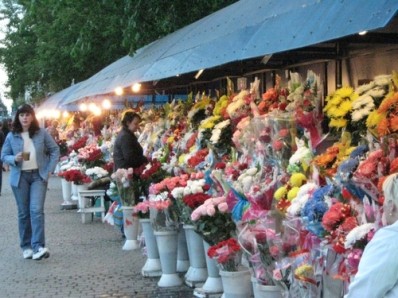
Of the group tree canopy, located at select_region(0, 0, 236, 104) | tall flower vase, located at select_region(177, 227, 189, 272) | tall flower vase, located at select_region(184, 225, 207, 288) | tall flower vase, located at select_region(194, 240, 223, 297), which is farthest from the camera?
tree canopy, located at select_region(0, 0, 236, 104)

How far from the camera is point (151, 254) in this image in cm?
784

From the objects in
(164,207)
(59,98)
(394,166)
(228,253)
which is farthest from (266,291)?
(59,98)

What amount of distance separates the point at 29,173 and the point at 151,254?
79.9 inches

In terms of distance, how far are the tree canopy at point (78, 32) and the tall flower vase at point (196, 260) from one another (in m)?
9.22

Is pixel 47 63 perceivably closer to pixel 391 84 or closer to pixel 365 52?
pixel 365 52

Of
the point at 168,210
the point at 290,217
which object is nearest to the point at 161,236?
the point at 168,210

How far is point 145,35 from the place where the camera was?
17.8 m

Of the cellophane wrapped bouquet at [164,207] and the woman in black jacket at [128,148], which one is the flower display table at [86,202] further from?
the cellophane wrapped bouquet at [164,207]

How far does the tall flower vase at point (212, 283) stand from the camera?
660 cm

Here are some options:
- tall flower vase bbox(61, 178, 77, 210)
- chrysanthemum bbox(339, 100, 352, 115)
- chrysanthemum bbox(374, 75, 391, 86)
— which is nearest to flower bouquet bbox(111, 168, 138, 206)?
chrysanthemum bbox(339, 100, 352, 115)

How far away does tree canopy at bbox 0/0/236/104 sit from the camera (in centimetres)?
1766

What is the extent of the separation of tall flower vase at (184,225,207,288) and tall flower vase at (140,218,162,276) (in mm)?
658

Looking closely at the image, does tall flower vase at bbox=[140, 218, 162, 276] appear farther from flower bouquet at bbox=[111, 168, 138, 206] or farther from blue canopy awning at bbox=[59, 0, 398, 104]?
blue canopy awning at bbox=[59, 0, 398, 104]

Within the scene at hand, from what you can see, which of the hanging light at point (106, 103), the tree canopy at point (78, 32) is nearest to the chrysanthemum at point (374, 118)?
the tree canopy at point (78, 32)
